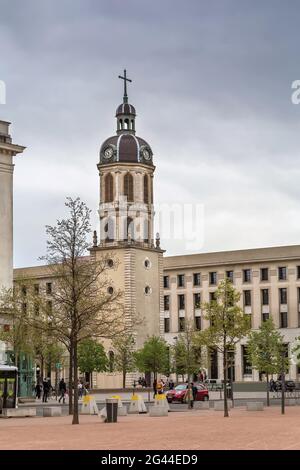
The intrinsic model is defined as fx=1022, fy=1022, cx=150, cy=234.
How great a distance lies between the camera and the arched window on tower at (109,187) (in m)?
106

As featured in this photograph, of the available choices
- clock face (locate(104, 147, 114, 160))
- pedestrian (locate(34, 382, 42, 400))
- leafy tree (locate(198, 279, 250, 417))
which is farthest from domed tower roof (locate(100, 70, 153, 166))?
leafy tree (locate(198, 279, 250, 417))

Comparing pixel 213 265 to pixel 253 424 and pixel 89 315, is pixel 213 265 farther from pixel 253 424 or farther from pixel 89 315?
pixel 253 424

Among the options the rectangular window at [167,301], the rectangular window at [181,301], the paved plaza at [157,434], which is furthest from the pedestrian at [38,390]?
the rectangular window at [167,301]

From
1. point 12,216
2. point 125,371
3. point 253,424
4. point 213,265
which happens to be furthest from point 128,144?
point 253,424

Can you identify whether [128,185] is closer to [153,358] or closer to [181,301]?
[181,301]

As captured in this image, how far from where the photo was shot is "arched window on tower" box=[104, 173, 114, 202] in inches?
4181

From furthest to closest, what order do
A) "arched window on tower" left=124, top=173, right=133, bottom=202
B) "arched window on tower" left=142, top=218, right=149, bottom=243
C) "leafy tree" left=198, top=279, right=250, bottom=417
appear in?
"arched window on tower" left=142, top=218, right=149, bottom=243 → "arched window on tower" left=124, top=173, right=133, bottom=202 → "leafy tree" left=198, top=279, right=250, bottom=417

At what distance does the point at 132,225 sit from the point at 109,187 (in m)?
4.90

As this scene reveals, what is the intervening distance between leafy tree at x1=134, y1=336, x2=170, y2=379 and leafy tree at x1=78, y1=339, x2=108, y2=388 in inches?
140

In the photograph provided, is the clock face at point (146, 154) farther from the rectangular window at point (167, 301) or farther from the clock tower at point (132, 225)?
the rectangular window at point (167, 301)

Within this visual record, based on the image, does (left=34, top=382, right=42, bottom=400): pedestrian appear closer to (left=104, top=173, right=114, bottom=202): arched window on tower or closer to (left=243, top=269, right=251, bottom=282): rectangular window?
(left=104, top=173, right=114, bottom=202): arched window on tower

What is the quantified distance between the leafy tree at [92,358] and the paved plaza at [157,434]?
1964 inches

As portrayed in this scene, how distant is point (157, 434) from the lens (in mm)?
28344
